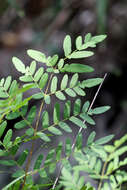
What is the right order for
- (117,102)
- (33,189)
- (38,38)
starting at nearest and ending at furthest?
(33,189), (117,102), (38,38)

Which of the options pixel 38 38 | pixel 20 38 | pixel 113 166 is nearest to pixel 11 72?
pixel 38 38

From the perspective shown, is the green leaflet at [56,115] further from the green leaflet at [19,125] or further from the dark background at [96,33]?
the dark background at [96,33]

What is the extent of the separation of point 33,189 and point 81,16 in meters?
2.52

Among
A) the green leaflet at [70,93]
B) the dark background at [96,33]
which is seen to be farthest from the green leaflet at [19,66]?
the dark background at [96,33]

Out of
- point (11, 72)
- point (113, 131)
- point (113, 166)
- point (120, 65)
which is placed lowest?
point (113, 131)

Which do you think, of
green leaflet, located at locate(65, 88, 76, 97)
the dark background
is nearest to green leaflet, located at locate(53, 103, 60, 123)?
green leaflet, located at locate(65, 88, 76, 97)

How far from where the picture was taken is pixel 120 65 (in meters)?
2.43

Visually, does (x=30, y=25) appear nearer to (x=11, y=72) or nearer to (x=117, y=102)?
(x=11, y=72)

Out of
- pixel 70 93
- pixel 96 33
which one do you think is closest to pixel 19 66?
pixel 70 93

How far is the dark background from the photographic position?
2170 mm

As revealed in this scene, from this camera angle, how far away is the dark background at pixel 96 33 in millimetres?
2170

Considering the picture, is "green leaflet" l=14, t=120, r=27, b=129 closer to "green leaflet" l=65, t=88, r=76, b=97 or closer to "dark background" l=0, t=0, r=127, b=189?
"green leaflet" l=65, t=88, r=76, b=97

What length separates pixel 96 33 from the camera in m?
2.36

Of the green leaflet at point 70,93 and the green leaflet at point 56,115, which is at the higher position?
the green leaflet at point 70,93
